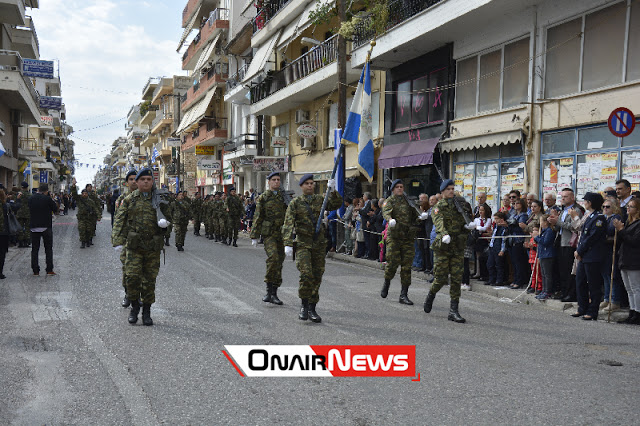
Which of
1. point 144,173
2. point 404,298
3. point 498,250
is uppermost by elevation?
point 144,173

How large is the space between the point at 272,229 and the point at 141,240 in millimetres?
2086

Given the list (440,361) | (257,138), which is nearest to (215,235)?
(257,138)

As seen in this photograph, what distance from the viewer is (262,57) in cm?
2912

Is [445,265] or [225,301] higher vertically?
[445,265]

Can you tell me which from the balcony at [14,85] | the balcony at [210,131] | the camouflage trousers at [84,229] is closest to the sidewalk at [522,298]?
the camouflage trousers at [84,229]

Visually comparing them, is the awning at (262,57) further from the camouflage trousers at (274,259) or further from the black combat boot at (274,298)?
the black combat boot at (274,298)

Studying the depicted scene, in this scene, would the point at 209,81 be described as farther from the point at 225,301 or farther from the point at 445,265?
the point at 445,265

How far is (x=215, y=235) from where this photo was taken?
72.2ft

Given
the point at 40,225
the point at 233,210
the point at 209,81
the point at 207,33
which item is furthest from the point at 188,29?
the point at 40,225

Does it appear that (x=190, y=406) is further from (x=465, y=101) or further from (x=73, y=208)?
→ (x=73, y=208)

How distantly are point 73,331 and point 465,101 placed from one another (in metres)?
13.1

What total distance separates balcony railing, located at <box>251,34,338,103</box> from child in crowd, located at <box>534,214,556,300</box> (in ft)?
44.7

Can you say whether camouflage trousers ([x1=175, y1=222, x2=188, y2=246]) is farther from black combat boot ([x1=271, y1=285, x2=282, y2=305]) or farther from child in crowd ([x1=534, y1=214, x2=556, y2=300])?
child in crowd ([x1=534, y1=214, x2=556, y2=300])

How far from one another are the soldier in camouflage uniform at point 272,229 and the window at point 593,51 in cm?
774
